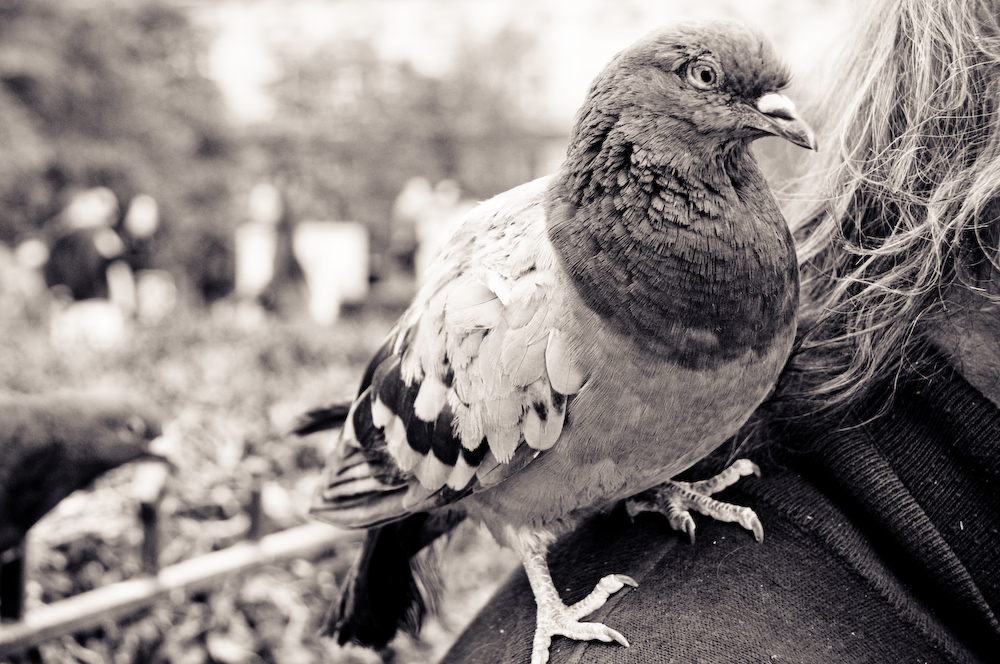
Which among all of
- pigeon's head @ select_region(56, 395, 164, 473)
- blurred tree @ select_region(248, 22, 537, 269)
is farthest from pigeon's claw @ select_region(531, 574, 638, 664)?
blurred tree @ select_region(248, 22, 537, 269)

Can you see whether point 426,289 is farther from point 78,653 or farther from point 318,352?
point 318,352

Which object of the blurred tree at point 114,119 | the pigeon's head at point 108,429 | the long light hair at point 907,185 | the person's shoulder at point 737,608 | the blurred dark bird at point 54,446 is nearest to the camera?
the person's shoulder at point 737,608

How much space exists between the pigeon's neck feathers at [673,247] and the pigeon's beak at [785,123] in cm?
11

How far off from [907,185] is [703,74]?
1.38 feet

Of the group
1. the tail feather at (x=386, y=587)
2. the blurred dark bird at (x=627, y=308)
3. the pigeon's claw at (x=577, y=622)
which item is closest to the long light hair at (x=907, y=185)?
the blurred dark bird at (x=627, y=308)

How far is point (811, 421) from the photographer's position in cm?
151

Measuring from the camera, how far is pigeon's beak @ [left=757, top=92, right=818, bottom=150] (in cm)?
153

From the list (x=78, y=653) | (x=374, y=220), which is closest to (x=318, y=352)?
(x=78, y=653)

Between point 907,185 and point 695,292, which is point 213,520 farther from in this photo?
point 907,185

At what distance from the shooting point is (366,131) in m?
13.0

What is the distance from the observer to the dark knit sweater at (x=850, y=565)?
4.11 ft

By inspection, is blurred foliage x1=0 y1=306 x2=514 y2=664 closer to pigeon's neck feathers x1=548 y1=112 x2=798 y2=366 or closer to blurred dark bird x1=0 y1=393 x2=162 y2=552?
blurred dark bird x1=0 y1=393 x2=162 y2=552

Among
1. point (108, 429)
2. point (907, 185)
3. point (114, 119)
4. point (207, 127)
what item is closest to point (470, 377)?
point (907, 185)

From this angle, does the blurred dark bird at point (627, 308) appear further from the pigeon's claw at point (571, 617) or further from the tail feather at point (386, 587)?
the tail feather at point (386, 587)
